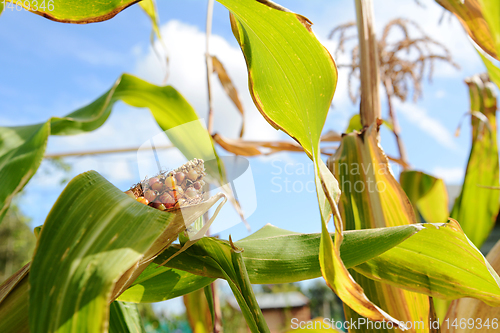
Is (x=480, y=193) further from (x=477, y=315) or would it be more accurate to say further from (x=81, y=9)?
(x=81, y=9)

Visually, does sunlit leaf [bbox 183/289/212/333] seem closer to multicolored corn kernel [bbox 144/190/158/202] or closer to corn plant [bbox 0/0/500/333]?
corn plant [bbox 0/0/500/333]

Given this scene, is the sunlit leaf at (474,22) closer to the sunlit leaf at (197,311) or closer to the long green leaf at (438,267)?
the long green leaf at (438,267)

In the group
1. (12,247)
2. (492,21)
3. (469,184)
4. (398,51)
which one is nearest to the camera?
(492,21)

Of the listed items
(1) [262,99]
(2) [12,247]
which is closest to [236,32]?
(1) [262,99]

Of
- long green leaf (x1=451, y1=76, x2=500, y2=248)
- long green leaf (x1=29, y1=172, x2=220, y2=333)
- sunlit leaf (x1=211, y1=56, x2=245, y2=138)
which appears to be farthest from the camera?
sunlit leaf (x1=211, y1=56, x2=245, y2=138)

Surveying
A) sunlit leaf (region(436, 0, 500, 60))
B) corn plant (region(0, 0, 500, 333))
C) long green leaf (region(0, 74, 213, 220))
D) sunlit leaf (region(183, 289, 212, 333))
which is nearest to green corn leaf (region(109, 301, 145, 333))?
corn plant (region(0, 0, 500, 333))

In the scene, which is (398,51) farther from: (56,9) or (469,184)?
(56,9)

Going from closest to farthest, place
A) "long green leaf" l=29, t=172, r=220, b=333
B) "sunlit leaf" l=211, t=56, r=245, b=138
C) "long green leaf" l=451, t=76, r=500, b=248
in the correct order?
1. "long green leaf" l=29, t=172, r=220, b=333
2. "long green leaf" l=451, t=76, r=500, b=248
3. "sunlit leaf" l=211, t=56, r=245, b=138
